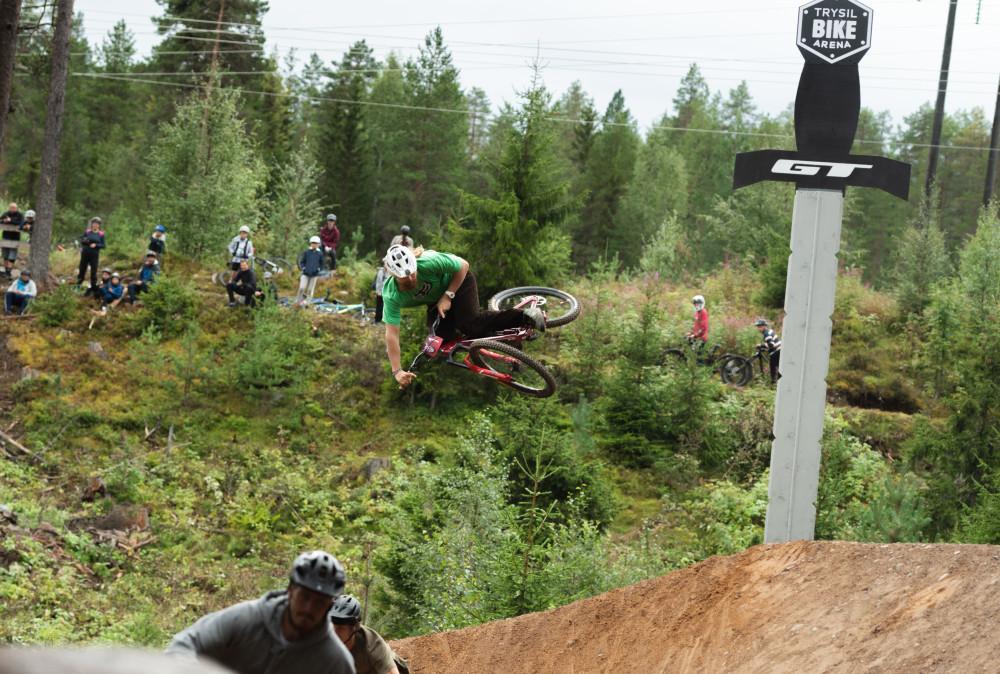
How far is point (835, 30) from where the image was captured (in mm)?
11570

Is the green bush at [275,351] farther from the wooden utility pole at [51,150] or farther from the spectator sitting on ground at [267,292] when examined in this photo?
the wooden utility pole at [51,150]

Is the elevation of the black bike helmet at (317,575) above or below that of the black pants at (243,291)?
above

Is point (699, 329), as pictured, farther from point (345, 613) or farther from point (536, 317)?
point (345, 613)

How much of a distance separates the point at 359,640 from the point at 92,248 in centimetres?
2237

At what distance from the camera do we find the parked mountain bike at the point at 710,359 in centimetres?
2262

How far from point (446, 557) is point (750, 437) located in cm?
944

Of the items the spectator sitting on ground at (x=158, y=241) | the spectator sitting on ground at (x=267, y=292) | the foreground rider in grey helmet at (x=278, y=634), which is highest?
the spectator sitting on ground at (x=158, y=241)

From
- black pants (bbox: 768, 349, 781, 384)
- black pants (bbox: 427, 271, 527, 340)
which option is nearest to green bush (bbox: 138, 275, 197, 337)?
black pants (bbox: 768, 349, 781, 384)

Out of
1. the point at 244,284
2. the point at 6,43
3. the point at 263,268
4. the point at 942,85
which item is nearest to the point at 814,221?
the point at 6,43

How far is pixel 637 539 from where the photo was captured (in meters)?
18.8

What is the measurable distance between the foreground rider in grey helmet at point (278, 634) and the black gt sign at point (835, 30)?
9424mm

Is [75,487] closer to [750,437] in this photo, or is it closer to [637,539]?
[637,539]

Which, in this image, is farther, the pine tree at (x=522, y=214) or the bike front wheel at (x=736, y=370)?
the bike front wheel at (x=736, y=370)

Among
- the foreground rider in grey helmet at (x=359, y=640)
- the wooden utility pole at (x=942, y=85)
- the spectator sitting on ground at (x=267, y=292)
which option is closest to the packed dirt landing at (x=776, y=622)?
the foreground rider in grey helmet at (x=359, y=640)
